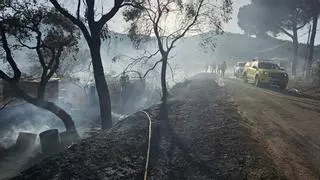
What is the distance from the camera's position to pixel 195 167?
31.4 ft

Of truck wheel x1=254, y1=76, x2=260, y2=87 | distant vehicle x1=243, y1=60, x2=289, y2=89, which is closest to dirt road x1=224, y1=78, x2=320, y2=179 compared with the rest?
distant vehicle x1=243, y1=60, x2=289, y2=89

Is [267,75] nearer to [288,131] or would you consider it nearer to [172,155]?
[288,131]

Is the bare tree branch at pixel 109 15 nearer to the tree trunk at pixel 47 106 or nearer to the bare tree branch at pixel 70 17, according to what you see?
the bare tree branch at pixel 70 17

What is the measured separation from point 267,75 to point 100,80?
15.9 metres

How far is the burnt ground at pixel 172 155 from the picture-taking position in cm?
912

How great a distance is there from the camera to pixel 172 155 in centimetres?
1079

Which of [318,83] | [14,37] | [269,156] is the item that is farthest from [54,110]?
[318,83]

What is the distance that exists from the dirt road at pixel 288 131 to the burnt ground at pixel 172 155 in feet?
1.20

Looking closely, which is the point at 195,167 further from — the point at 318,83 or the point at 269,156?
the point at 318,83

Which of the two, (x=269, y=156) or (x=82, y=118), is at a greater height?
(x=269, y=156)

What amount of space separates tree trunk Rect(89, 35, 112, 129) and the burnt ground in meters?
4.49

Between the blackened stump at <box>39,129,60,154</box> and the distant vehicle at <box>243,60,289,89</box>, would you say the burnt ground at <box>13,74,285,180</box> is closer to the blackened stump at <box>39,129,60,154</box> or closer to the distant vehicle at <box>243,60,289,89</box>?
the blackened stump at <box>39,129,60,154</box>

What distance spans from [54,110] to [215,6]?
12013 millimetres

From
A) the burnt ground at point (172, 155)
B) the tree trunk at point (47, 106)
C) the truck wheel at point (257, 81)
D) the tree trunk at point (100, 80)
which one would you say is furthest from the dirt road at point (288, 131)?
the truck wheel at point (257, 81)
